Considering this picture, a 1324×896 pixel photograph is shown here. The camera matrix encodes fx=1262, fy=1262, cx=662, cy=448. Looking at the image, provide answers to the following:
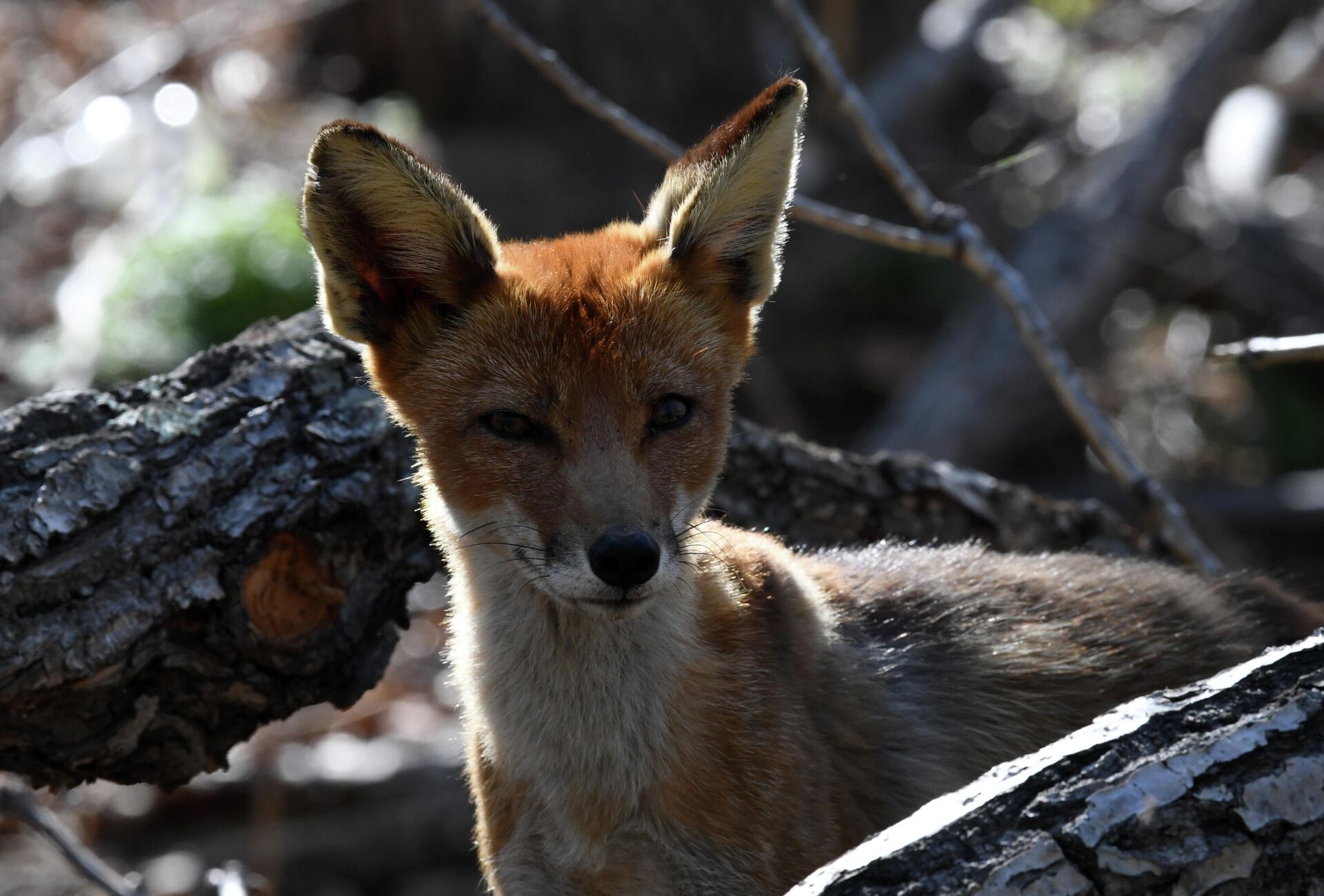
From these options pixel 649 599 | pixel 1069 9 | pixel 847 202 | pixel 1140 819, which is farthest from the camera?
pixel 1069 9

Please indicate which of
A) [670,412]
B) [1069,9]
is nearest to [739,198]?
[670,412]

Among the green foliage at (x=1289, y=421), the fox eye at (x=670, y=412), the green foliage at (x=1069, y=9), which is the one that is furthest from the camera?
the green foliage at (x=1069, y=9)

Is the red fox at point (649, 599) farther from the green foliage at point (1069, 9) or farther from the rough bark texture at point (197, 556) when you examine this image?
the green foliage at point (1069, 9)

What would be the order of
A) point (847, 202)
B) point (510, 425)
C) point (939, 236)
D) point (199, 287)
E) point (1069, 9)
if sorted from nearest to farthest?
1. point (510, 425)
2. point (939, 236)
3. point (199, 287)
4. point (847, 202)
5. point (1069, 9)

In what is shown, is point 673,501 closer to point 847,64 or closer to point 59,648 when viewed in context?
point 59,648

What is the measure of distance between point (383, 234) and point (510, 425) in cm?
81

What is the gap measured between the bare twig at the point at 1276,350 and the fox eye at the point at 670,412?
6.93 feet

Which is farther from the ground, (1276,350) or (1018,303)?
(1018,303)

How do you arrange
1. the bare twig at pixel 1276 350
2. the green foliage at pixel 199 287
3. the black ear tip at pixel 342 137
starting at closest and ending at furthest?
1. the black ear tip at pixel 342 137
2. the bare twig at pixel 1276 350
3. the green foliage at pixel 199 287

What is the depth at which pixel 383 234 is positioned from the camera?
421 cm

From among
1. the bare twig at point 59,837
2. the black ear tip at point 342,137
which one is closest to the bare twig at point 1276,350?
the black ear tip at point 342,137

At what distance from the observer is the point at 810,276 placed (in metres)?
12.0

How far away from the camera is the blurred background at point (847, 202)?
32.7 ft

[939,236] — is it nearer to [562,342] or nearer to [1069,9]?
[562,342]
